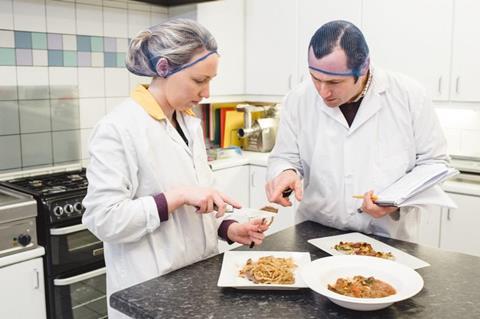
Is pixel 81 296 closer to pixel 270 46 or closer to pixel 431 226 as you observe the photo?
pixel 431 226

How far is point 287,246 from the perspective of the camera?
1.62 metres

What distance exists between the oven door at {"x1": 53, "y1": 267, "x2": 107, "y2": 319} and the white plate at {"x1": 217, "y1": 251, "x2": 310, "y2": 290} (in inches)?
50.7

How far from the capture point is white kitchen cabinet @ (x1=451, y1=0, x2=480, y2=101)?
2.78m

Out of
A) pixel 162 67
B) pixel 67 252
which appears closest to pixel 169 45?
pixel 162 67

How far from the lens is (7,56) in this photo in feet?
8.96

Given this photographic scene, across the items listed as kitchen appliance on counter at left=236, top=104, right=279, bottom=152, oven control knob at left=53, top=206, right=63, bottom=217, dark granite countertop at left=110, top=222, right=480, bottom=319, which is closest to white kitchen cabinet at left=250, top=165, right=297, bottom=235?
kitchen appliance on counter at left=236, top=104, right=279, bottom=152

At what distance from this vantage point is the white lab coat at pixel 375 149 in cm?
184

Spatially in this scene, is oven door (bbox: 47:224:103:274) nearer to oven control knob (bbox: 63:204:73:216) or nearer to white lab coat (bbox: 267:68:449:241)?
oven control knob (bbox: 63:204:73:216)

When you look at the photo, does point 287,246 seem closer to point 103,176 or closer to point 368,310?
point 368,310

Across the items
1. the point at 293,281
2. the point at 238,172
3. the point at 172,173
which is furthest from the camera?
the point at 238,172

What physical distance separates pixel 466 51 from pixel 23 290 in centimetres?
261

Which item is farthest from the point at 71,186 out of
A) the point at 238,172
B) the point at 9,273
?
the point at 238,172

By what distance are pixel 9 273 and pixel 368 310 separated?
5.64 feet

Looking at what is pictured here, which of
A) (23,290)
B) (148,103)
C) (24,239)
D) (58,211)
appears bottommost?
(23,290)
